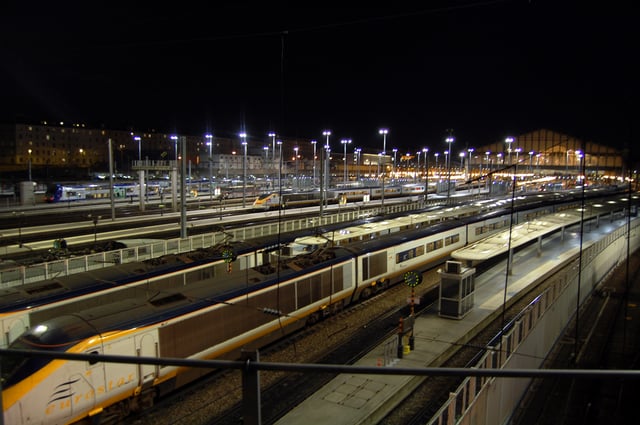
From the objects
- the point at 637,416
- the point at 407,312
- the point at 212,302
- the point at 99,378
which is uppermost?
the point at 212,302

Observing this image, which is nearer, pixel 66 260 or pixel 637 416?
pixel 637 416

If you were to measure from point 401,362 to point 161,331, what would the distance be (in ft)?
18.9

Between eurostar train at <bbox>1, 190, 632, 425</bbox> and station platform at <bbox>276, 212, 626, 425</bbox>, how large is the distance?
7.09 feet

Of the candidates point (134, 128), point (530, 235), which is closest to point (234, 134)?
point (134, 128)

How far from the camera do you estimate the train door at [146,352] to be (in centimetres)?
927

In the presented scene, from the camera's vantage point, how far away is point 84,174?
77.2 m

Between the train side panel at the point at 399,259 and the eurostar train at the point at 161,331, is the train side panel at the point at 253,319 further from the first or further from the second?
the train side panel at the point at 399,259

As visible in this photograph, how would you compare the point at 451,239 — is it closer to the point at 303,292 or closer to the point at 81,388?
the point at 303,292

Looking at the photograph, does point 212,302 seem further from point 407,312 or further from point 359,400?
point 407,312

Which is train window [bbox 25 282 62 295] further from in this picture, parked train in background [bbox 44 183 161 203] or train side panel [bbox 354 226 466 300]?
parked train in background [bbox 44 183 161 203]

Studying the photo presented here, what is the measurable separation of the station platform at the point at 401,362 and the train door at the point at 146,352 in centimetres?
284

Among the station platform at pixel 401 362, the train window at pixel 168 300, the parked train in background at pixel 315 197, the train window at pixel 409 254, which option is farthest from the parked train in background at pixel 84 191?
the station platform at pixel 401 362

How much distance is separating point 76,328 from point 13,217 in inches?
1225

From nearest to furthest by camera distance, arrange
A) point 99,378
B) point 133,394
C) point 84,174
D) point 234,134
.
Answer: point 99,378 → point 133,394 → point 84,174 → point 234,134
